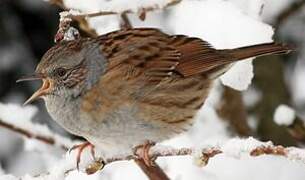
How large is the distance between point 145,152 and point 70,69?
0.51 m

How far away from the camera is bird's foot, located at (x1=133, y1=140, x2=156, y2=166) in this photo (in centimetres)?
333

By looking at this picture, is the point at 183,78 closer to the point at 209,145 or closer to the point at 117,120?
the point at 117,120

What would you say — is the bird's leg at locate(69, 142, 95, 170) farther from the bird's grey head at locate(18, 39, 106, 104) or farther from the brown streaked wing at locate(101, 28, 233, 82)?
the brown streaked wing at locate(101, 28, 233, 82)

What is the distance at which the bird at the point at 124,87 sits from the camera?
3514mm

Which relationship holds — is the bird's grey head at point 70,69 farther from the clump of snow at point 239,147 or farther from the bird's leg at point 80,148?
the clump of snow at point 239,147

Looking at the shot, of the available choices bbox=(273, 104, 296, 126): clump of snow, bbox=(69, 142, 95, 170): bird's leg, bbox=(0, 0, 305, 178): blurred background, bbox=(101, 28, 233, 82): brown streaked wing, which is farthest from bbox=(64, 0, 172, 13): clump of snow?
bbox=(0, 0, 305, 178): blurred background

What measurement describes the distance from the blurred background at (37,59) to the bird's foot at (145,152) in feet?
4.57

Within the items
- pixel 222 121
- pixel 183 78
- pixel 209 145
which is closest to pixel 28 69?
pixel 222 121

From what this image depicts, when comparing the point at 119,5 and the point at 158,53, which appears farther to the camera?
the point at 158,53

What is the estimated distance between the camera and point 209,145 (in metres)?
2.89

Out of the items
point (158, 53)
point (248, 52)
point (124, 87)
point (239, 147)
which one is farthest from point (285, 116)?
point (239, 147)

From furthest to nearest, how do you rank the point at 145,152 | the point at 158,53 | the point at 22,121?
the point at 22,121 < the point at 158,53 < the point at 145,152

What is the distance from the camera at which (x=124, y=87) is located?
359cm

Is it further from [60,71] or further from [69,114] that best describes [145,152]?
[60,71]
